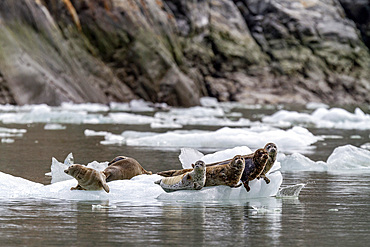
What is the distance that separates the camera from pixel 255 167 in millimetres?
6246

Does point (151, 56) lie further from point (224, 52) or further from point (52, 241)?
point (52, 241)

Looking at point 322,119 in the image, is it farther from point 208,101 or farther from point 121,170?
point 208,101

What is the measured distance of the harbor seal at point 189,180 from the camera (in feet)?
19.7

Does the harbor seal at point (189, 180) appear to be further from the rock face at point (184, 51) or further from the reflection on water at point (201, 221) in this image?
the rock face at point (184, 51)

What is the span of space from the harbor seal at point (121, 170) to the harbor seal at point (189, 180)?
2.03ft

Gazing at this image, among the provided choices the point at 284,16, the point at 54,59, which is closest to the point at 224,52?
the point at 284,16

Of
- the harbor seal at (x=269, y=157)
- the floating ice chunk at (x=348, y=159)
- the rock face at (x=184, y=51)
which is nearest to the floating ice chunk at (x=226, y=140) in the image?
the floating ice chunk at (x=348, y=159)

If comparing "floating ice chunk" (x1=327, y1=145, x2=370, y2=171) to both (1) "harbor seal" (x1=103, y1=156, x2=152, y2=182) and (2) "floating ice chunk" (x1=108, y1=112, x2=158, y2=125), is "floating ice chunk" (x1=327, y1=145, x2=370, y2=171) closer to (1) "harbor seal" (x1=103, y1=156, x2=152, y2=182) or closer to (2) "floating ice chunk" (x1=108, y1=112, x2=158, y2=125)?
(1) "harbor seal" (x1=103, y1=156, x2=152, y2=182)

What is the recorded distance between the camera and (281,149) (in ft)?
40.8

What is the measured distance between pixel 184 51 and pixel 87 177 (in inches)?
1615

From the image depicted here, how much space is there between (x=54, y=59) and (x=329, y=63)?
2798 cm

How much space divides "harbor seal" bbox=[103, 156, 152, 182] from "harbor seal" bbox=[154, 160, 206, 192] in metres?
0.62

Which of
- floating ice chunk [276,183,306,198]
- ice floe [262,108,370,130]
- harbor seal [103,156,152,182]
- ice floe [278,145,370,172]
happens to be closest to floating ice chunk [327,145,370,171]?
ice floe [278,145,370,172]

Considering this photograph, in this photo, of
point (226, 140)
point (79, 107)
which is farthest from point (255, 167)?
point (79, 107)
